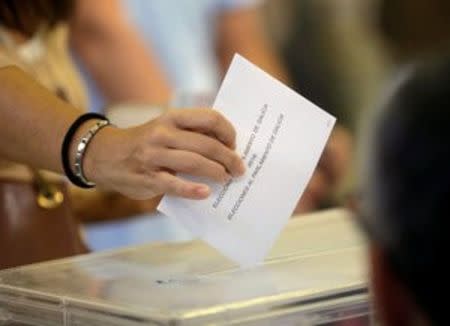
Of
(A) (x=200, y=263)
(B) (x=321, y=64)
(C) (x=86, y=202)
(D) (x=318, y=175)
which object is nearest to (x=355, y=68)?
(B) (x=321, y=64)

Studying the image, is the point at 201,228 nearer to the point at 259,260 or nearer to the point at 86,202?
the point at 259,260

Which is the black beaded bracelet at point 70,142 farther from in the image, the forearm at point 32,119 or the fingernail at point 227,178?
the fingernail at point 227,178

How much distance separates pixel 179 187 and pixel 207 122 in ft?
0.20

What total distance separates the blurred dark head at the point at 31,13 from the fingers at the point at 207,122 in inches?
15.7

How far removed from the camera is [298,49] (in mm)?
3234

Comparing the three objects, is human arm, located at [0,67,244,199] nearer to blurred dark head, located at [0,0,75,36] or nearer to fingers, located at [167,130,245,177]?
fingers, located at [167,130,245,177]

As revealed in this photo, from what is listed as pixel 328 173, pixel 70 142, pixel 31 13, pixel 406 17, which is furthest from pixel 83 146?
pixel 406 17

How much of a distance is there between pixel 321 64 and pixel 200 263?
6.93ft

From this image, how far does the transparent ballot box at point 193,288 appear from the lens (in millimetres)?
951

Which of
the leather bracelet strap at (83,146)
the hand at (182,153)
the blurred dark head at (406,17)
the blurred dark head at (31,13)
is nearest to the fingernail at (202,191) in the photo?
the hand at (182,153)

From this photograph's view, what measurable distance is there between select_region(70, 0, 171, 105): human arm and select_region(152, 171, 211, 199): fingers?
1.26 meters

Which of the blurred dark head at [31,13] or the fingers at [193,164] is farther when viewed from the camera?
the blurred dark head at [31,13]

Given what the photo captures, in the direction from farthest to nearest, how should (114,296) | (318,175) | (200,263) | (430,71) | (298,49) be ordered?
(298,49)
(318,175)
(200,263)
(114,296)
(430,71)

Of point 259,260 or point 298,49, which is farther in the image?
point 298,49
